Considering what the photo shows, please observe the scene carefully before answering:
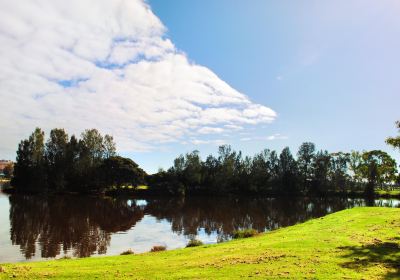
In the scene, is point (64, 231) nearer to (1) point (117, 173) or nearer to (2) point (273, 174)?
(1) point (117, 173)

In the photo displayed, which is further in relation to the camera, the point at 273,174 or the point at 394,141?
the point at 273,174

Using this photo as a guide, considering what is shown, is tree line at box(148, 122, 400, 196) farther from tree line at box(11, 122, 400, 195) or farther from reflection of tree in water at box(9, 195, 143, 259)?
reflection of tree in water at box(9, 195, 143, 259)

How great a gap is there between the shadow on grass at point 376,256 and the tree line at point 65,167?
11725 centimetres

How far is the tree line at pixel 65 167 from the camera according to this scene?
127312 millimetres

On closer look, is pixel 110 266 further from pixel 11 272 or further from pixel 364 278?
pixel 364 278

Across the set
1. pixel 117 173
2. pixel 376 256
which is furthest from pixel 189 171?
pixel 376 256

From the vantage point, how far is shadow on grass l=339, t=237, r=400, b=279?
16.8 m

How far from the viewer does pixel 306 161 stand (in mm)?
165250

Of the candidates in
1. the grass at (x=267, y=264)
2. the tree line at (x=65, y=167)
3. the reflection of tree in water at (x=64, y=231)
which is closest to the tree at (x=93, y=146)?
the tree line at (x=65, y=167)

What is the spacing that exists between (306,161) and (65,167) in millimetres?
108200

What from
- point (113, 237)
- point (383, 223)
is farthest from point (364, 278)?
point (113, 237)

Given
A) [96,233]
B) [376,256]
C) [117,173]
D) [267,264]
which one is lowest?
[96,233]

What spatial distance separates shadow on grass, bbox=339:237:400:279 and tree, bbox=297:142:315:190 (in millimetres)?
141930

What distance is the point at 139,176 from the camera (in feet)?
447
